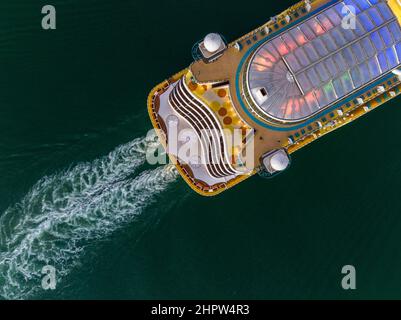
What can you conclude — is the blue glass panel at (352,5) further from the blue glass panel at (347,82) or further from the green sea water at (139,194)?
the green sea water at (139,194)

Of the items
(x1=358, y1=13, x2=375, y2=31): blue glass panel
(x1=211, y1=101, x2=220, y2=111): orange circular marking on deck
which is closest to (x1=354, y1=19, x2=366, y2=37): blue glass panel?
(x1=358, y1=13, x2=375, y2=31): blue glass panel

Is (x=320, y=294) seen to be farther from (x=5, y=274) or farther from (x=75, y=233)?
(x=5, y=274)

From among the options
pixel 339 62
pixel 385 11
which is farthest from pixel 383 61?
pixel 339 62

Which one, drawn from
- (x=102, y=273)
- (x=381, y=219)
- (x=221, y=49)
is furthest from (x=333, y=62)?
(x=102, y=273)

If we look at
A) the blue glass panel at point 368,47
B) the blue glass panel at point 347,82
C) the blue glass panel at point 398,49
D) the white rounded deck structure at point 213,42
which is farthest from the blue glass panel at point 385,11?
the white rounded deck structure at point 213,42

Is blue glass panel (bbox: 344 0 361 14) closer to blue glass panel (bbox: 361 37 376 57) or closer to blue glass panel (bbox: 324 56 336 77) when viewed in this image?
blue glass panel (bbox: 361 37 376 57)
